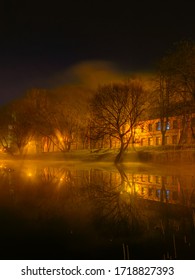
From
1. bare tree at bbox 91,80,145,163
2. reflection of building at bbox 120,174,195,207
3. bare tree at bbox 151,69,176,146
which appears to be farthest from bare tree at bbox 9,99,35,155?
reflection of building at bbox 120,174,195,207

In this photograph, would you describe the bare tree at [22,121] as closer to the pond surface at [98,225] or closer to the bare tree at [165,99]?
the bare tree at [165,99]

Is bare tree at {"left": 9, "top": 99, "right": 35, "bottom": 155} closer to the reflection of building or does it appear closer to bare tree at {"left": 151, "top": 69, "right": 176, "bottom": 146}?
bare tree at {"left": 151, "top": 69, "right": 176, "bottom": 146}

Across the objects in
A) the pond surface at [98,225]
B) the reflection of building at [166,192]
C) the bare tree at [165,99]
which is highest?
the bare tree at [165,99]

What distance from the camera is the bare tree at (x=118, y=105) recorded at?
1802 inches

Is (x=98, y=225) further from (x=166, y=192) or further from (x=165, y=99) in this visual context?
(x=165, y=99)

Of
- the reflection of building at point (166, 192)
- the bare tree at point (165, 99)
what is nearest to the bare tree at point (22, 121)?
the bare tree at point (165, 99)

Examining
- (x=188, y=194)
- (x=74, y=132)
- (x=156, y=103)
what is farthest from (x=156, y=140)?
(x=188, y=194)

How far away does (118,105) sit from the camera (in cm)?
4609

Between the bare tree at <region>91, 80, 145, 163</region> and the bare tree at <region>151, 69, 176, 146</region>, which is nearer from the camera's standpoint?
the bare tree at <region>151, 69, 176, 146</region>

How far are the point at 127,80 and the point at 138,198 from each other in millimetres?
35897

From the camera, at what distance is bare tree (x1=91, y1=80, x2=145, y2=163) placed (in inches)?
1802

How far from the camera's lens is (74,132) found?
217ft

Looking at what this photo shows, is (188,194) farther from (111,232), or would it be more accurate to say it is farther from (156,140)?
(156,140)

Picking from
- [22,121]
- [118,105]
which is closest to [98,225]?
[118,105]
